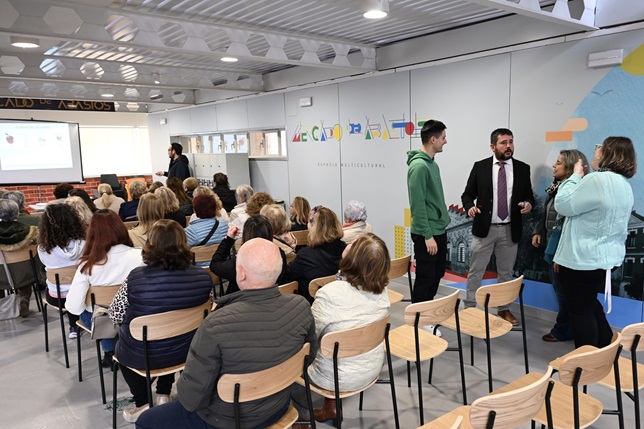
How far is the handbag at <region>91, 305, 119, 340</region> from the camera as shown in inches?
112

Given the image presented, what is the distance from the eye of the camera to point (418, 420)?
9.11 feet

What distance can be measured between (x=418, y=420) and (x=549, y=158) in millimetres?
2734

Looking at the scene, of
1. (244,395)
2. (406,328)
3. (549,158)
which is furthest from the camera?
(549,158)

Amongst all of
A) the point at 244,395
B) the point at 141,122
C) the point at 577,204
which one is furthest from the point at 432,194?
the point at 141,122

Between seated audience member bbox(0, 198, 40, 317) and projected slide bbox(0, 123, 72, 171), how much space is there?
15.7ft

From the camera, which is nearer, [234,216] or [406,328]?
[406,328]

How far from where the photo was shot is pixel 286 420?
205cm

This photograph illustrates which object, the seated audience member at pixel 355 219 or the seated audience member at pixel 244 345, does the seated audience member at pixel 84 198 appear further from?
the seated audience member at pixel 244 345

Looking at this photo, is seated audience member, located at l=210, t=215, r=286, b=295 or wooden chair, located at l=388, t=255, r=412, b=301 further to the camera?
wooden chair, located at l=388, t=255, r=412, b=301

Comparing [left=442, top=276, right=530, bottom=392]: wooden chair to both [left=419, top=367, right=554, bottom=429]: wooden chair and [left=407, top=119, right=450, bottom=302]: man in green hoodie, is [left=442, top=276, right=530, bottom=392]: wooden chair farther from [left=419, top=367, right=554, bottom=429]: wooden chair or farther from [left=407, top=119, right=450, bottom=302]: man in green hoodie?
[left=419, top=367, right=554, bottom=429]: wooden chair

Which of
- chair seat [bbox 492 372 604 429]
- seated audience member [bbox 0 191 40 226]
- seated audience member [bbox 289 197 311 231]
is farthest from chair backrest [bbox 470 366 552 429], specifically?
seated audience member [bbox 0 191 40 226]

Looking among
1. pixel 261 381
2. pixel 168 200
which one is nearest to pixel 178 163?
pixel 168 200

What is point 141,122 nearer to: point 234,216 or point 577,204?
point 234,216

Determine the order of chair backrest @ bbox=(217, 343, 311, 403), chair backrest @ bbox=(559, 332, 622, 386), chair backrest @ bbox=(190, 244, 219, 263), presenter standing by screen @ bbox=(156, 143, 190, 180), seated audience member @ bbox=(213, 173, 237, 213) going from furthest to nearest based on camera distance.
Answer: presenter standing by screen @ bbox=(156, 143, 190, 180) < seated audience member @ bbox=(213, 173, 237, 213) < chair backrest @ bbox=(190, 244, 219, 263) < chair backrest @ bbox=(559, 332, 622, 386) < chair backrest @ bbox=(217, 343, 311, 403)
